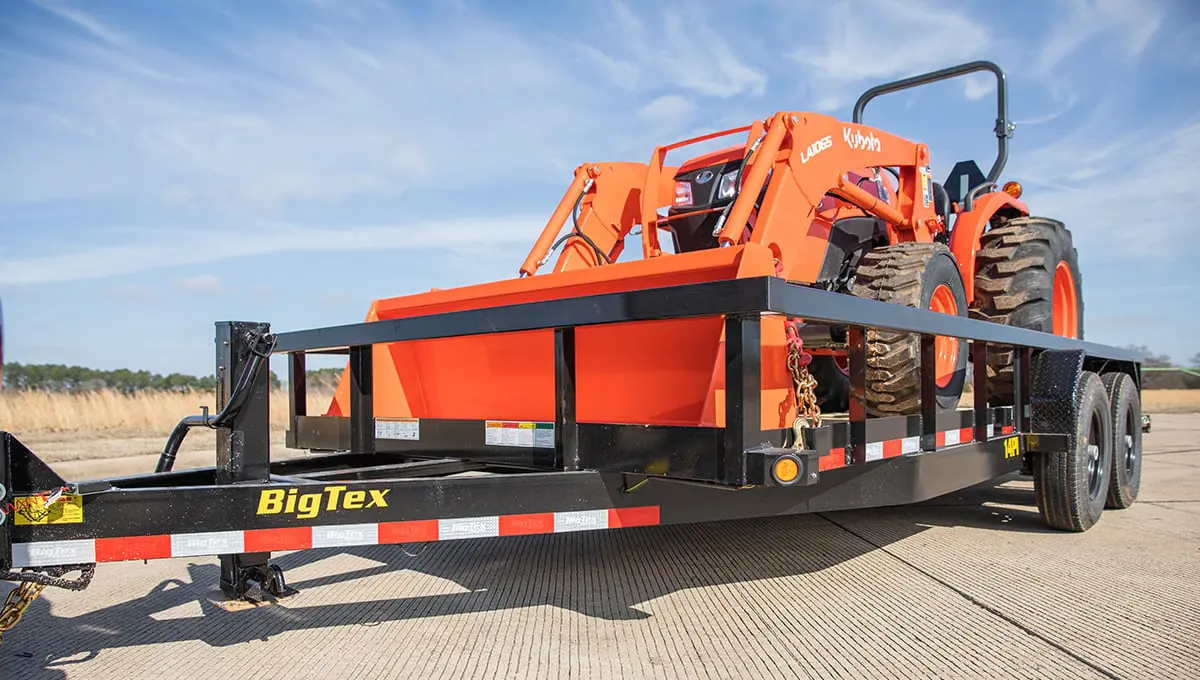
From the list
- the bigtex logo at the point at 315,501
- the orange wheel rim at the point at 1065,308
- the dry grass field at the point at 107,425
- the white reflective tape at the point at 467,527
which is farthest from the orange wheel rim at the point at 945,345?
the dry grass field at the point at 107,425

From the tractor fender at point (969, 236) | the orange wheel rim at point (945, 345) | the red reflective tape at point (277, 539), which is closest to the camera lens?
the red reflective tape at point (277, 539)

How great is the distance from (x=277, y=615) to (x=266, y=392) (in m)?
1.15

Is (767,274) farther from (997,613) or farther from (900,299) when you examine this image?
(997,613)

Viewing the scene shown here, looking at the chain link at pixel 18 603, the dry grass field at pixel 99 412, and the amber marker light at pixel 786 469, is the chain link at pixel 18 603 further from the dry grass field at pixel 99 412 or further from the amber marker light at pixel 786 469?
the dry grass field at pixel 99 412

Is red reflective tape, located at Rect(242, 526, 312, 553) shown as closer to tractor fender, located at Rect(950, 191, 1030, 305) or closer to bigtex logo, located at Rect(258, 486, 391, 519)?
bigtex logo, located at Rect(258, 486, 391, 519)

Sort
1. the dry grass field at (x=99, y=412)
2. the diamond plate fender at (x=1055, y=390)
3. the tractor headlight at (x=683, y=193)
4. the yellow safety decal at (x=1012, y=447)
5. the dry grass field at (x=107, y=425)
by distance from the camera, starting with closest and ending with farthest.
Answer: the yellow safety decal at (x=1012, y=447) → the diamond plate fender at (x=1055, y=390) → the tractor headlight at (x=683, y=193) → the dry grass field at (x=107, y=425) → the dry grass field at (x=99, y=412)

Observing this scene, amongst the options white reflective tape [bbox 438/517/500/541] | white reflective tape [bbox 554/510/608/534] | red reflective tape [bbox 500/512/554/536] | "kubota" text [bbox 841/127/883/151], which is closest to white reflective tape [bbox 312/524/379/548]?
white reflective tape [bbox 438/517/500/541]

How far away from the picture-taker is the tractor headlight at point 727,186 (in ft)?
17.3

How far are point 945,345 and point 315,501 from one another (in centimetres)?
364

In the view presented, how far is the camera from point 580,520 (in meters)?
2.92

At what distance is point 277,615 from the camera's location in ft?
11.3

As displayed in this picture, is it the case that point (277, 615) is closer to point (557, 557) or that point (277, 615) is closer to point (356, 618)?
point (356, 618)

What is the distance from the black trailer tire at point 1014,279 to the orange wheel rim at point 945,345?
0.74m

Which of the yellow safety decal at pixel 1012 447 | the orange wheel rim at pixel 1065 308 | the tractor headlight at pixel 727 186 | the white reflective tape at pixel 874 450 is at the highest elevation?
the tractor headlight at pixel 727 186
